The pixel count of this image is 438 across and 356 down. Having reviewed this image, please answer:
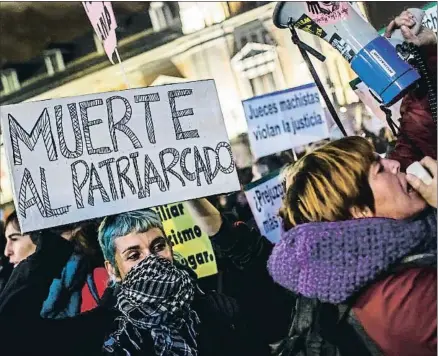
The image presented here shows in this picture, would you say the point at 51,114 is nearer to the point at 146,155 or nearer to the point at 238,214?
the point at 146,155

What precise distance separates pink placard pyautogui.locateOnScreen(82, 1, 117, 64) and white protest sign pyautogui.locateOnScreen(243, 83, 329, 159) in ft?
1.44

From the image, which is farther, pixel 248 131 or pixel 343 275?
pixel 248 131

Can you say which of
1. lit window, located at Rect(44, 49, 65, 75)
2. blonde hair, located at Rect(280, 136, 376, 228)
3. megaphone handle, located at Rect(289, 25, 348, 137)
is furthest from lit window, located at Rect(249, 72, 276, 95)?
lit window, located at Rect(44, 49, 65, 75)

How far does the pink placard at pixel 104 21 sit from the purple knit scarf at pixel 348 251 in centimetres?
79

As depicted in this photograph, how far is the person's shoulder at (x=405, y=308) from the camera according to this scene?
176cm

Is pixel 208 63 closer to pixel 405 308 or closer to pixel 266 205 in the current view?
pixel 266 205

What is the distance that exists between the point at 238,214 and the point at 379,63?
598 millimetres

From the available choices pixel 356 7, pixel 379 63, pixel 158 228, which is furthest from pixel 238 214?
pixel 356 7

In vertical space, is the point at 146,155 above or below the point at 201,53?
below

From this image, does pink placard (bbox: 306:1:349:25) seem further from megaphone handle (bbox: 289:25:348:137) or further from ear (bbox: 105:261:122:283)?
ear (bbox: 105:261:122:283)

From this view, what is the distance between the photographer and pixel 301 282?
5.95 ft

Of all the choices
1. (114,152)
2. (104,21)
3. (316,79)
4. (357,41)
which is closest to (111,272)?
(114,152)

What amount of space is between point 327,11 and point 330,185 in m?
0.55

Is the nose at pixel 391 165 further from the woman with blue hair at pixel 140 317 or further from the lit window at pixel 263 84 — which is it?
the woman with blue hair at pixel 140 317
